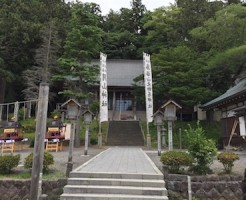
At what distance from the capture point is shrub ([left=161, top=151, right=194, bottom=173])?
311 inches

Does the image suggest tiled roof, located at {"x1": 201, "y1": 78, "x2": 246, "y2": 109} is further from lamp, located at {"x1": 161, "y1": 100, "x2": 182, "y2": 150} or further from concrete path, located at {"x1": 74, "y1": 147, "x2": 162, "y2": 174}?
concrete path, located at {"x1": 74, "y1": 147, "x2": 162, "y2": 174}

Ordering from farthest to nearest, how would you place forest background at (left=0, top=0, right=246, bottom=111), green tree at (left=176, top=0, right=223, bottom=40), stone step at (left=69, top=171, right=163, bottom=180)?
green tree at (left=176, top=0, right=223, bottom=40)
forest background at (left=0, top=0, right=246, bottom=111)
stone step at (left=69, top=171, right=163, bottom=180)

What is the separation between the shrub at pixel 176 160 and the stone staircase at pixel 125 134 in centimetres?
1263

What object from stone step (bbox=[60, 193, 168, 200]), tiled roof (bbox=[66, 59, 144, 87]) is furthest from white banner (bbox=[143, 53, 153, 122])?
stone step (bbox=[60, 193, 168, 200])

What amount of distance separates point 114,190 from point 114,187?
0.10 meters

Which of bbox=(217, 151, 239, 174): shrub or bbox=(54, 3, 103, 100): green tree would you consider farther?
bbox=(54, 3, 103, 100): green tree

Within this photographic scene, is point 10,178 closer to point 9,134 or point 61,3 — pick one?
point 9,134

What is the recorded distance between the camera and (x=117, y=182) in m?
7.21

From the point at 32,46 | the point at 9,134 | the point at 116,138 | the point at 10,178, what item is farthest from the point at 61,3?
the point at 10,178

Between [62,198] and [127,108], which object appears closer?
[62,198]

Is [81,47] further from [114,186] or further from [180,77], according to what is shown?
[114,186]

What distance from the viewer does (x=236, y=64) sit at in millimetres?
19844

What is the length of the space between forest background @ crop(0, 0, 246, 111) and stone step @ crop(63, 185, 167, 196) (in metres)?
10.0

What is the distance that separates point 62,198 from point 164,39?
102 feet
